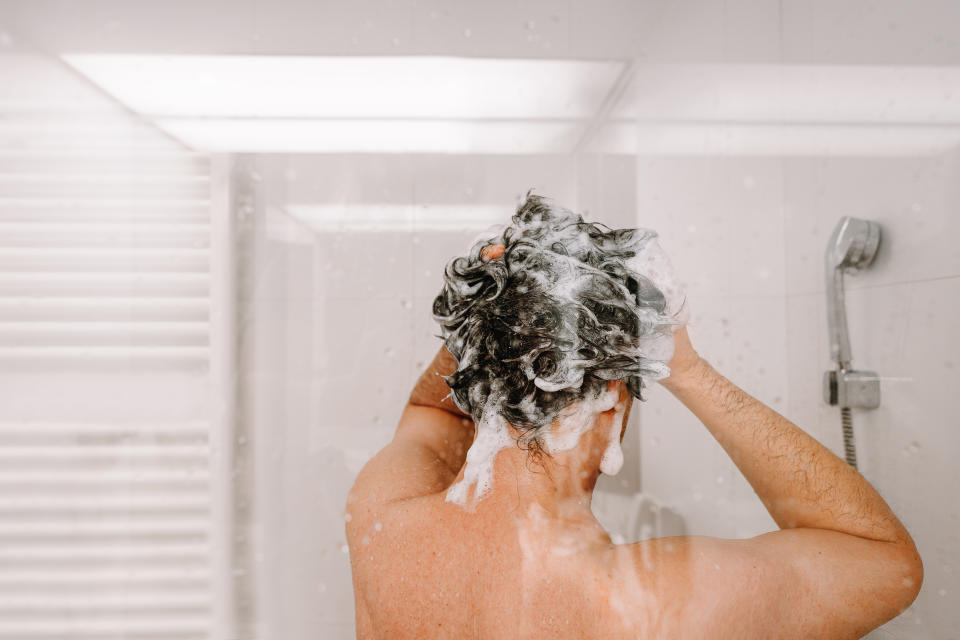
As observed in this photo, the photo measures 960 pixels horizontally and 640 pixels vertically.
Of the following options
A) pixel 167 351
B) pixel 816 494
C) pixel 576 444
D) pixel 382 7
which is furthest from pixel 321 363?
pixel 816 494

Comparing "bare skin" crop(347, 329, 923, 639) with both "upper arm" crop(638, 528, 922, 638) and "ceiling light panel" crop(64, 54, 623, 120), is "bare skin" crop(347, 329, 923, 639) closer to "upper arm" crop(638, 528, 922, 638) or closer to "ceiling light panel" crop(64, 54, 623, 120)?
"upper arm" crop(638, 528, 922, 638)

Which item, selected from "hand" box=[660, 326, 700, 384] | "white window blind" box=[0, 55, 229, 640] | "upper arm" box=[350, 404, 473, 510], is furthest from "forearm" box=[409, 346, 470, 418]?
"white window blind" box=[0, 55, 229, 640]

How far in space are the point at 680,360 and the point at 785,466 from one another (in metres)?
0.17

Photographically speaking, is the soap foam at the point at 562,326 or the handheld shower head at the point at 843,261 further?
the handheld shower head at the point at 843,261

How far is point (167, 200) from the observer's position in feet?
3.07

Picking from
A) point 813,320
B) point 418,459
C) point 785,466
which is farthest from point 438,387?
point 813,320

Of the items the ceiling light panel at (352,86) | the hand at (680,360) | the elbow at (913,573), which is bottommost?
the elbow at (913,573)

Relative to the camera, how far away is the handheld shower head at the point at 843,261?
0.70 meters

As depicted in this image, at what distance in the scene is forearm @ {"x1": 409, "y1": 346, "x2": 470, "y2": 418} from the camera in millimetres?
736

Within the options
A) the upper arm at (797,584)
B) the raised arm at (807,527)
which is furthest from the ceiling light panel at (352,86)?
the upper arm at (797,584)

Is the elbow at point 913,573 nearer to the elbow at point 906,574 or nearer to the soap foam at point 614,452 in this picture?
the elbow at point 906,574

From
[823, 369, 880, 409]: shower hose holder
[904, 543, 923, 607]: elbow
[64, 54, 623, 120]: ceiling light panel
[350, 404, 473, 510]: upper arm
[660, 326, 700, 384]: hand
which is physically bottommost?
[904, 543, 923, 607]: elbow

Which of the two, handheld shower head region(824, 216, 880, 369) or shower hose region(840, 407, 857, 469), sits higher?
handheld shower head region(824, 216, 880, 369)

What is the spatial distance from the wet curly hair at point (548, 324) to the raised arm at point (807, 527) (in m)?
0.09
